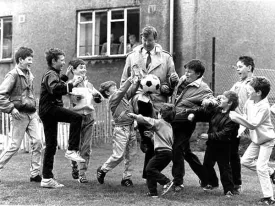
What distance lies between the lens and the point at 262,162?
682 cm

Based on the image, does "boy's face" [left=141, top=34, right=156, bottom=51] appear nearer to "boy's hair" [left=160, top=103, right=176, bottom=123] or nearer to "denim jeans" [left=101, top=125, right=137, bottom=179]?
"boy's hair" [left=160, top=103, right=176, bottom=123]

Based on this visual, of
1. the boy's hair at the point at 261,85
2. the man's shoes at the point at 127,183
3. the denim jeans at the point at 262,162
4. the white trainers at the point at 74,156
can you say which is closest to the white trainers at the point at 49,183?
the white trainers at the point at 74,156

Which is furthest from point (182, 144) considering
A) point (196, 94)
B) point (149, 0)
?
point (149, 0)

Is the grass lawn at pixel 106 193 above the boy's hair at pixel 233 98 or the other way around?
the other way around

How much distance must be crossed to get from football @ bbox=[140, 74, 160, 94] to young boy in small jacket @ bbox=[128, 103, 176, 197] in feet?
1.06

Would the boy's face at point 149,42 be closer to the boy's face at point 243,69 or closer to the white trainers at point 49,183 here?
the boy's face at point 243,69

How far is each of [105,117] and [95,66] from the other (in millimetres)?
3506

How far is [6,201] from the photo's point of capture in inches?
262

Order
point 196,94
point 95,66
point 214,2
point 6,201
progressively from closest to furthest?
point 6,201 → point 196,94 → point 214,2 → point 95,66

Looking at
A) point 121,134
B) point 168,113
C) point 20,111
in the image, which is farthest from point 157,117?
point 20,111

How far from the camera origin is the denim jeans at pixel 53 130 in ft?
25.1

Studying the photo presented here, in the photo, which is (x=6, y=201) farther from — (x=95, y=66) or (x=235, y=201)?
(x=95, y=66)

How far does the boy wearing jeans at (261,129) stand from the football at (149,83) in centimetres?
119

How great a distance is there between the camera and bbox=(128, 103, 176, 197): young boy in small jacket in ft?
22.7
